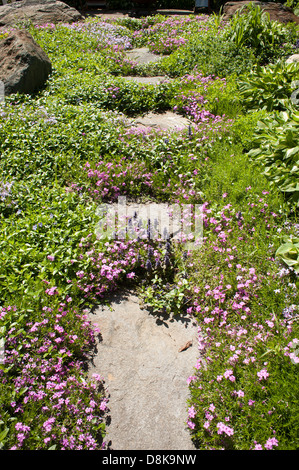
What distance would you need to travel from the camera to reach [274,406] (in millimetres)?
2717

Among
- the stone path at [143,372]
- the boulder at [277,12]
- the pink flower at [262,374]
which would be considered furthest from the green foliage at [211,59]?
the pink flower at [262,374]

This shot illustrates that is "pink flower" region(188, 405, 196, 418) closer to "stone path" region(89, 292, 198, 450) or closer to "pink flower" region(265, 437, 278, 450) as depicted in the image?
"stone path" region(89, 292, 198, 450)

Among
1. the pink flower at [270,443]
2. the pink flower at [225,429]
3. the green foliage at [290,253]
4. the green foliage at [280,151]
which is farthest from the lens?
the green foliage at [280,151]

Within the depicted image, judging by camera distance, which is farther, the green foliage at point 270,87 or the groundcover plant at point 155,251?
the green foliage at point 270,87

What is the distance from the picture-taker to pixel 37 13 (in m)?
14.6

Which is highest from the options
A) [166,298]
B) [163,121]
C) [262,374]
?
[163,121]

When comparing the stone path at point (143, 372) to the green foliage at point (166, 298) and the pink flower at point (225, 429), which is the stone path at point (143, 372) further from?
the pink flower at point (225, 429)

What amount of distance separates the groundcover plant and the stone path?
106mm

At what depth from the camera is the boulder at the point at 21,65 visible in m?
8.23

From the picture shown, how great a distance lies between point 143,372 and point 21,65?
7.51 m

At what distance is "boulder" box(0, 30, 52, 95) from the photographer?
8227 mm

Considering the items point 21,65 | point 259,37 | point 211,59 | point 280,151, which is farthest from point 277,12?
point 280,151

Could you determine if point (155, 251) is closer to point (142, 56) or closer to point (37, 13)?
point (142, 56)

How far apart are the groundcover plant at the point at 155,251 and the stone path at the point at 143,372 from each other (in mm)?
106
